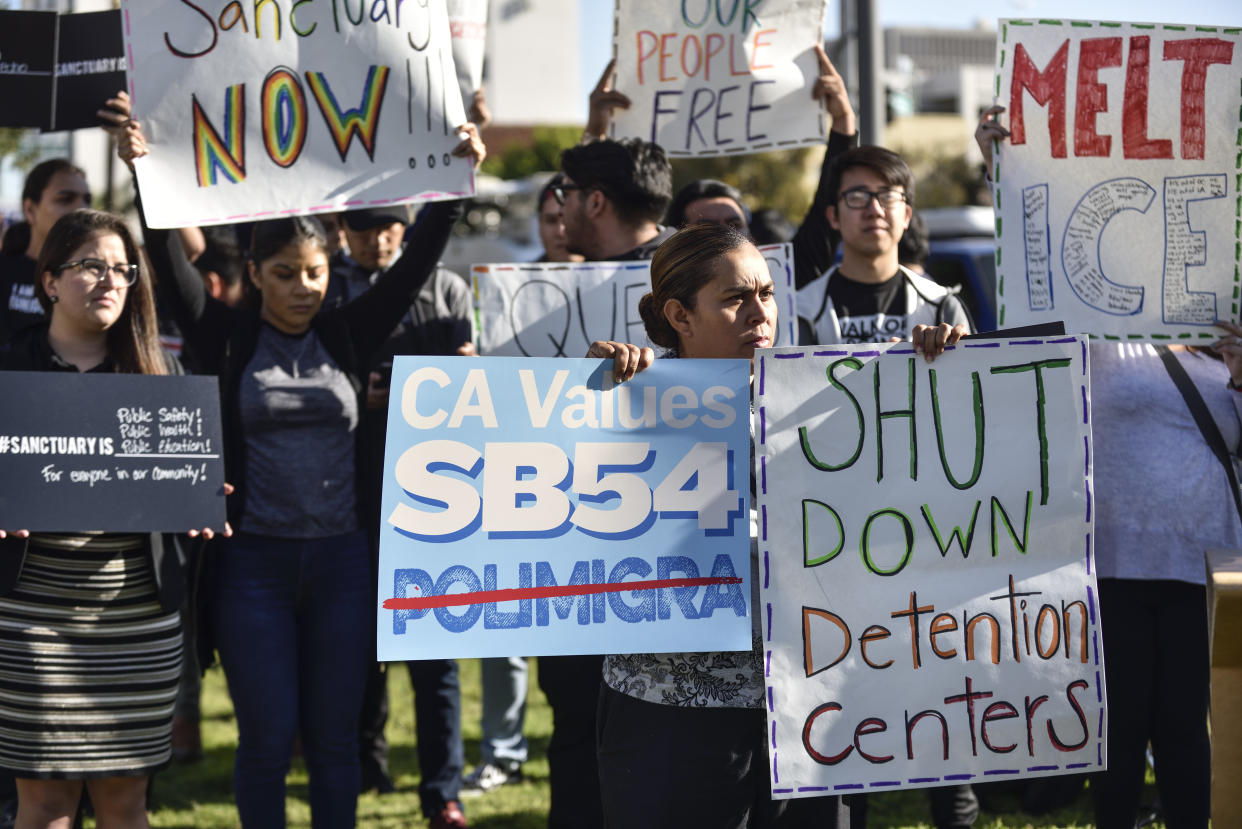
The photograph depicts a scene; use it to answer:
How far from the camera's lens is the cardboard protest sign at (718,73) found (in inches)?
178

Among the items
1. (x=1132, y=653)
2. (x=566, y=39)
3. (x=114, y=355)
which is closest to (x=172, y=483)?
(x=114, y=355)

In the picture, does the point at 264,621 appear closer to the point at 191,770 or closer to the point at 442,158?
the point at 442,158

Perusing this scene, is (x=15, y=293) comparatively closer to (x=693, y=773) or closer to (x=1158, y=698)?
(x=693, y=773)

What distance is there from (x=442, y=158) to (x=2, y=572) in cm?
165

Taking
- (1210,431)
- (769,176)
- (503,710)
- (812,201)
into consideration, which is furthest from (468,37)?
(769,176)

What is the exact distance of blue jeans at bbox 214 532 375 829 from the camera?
3.58 metres

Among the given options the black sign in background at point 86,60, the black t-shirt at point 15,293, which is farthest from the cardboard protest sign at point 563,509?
the black t-shirt at point 15,293

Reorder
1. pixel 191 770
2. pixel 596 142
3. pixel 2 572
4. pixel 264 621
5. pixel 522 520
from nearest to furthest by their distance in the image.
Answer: pixel 522 520 < pixel 2 572 < pixel 264 621 < pixel 596 142 < pixel 191 770

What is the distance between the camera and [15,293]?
4.74 meters

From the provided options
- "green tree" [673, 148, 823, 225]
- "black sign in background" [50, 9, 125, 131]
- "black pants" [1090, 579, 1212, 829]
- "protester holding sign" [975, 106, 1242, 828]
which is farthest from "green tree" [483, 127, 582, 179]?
"black pants" [1090, 579, 1212, 829]

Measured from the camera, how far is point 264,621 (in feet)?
11.8

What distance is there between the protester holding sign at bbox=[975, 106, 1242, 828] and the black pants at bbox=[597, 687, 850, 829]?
1.22 meters

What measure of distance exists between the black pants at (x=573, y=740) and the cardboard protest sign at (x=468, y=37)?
183 cm

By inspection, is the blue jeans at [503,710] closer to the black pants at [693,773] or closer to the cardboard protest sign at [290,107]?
the cardboard protest sign at [290,107]
